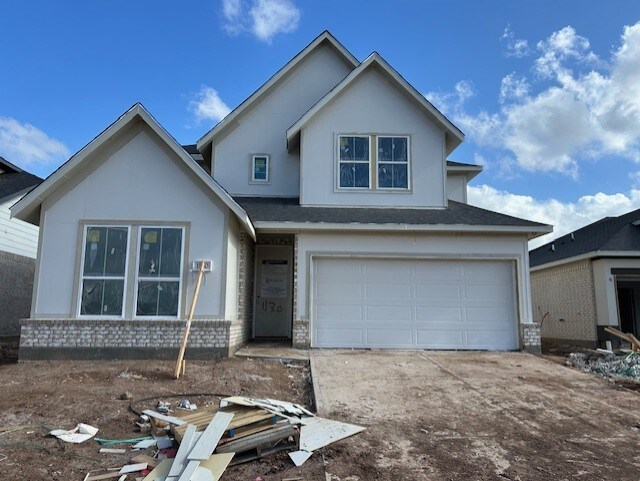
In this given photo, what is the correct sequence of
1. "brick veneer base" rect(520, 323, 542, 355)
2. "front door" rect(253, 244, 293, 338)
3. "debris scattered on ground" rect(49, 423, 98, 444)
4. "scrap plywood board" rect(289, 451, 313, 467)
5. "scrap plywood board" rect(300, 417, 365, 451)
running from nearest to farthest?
1. "scrap plywood board" rect(289, 451, 313, 467)
2. "scrap plywood board" rect(300, 417, 365, 451)
3. "debris scattered on ground" rect(49, 423, 98, 444)
4. "brick veneer base" rect(520, 323, 542, 355)
5. "front door" rect(253, 244, 293, 338)

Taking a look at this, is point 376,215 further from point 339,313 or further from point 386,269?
point 339,313

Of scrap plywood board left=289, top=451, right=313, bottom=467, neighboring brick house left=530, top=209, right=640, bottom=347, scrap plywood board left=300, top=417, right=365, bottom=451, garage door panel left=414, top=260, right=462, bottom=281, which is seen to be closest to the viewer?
scrap plywood board left=289, top=451, right=313, bottom=467

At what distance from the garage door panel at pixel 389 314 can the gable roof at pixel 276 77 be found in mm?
7019

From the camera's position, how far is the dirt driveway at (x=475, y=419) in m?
4.46

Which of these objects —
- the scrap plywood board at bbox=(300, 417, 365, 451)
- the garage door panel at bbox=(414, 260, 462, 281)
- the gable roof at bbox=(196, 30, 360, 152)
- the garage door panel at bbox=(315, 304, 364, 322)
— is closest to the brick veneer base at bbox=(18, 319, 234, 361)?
the garage door panel at bbox=(315, 304, 364, 322)

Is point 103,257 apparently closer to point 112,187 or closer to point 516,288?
point 112,187

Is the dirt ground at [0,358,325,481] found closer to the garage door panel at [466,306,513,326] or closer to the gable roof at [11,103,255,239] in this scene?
the gable roof at [11,103,255,239]

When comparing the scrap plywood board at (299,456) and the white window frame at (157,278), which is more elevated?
the white window frame at (157,278)

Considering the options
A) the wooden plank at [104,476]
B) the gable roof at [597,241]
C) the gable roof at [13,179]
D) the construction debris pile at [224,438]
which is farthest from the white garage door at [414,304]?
the gable roof at [13,179]

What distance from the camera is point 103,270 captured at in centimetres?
947

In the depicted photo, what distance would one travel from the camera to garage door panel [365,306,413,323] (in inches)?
438

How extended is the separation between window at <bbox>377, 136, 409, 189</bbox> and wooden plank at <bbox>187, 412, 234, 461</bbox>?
863 cm

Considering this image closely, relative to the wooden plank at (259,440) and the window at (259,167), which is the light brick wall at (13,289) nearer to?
the window at (259,167)

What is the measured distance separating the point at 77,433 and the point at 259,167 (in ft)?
31.4
